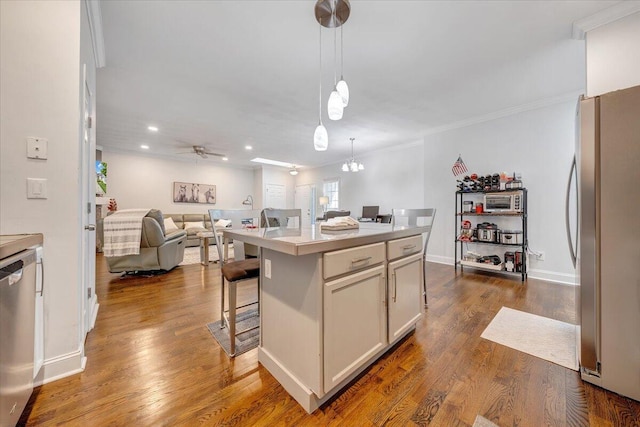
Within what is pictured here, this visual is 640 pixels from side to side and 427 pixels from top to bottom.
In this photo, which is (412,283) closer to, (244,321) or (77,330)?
(244,321)

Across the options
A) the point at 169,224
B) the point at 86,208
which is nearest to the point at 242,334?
the point at 86,208

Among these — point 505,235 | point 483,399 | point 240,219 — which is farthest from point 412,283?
point 505,235

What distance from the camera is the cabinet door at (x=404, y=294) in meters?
1.62

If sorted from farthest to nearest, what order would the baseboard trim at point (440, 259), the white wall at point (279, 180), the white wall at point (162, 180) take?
1. the white wall at point (279, 180)
2. the white wall at point (162, 180)
3. the baseboard trim at point (440, 259)

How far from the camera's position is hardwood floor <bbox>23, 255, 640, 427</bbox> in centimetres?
119

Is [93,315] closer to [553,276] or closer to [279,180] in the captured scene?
[553,276]

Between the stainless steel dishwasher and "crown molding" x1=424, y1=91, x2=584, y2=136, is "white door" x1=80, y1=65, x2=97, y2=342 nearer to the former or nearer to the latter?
Result: the stainless steel dishwasher

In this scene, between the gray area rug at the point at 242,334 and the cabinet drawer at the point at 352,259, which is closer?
the cabinet drawer at the point at 352,259

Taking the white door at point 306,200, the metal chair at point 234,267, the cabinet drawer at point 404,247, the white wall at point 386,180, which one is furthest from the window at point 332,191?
the cabinet drawer at point 404,247

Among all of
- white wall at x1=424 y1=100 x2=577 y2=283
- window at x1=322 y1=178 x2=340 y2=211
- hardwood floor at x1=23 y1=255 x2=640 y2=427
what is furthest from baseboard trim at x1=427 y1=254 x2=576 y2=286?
window at x1=322 y1=178 x2=340 y2=211

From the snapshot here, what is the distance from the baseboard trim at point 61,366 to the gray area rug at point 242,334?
79 cm

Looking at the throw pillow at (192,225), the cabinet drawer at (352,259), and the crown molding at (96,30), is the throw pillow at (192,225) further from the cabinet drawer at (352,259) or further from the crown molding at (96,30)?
the cabinet drawer at (352,259)

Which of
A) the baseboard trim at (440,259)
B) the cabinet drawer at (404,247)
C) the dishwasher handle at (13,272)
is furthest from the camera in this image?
the baseboard trim at (440,259)

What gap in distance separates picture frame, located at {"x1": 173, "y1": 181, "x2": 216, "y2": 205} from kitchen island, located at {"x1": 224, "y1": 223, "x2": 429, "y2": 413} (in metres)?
6.68
